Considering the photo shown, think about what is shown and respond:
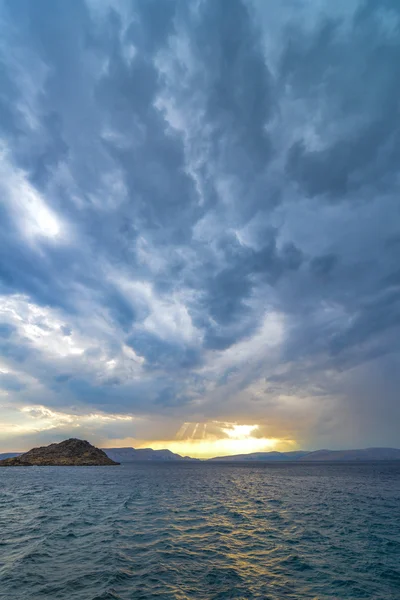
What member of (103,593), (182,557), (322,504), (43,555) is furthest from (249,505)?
(103,593)

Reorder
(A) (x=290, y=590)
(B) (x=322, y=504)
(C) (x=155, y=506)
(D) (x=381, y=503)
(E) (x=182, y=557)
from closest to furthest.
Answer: (A) (x=290, y=590)
(E) (x=182, y=557)
(C) (x=155, y=506)
(B) (x=322, y=504)
(D) (x=381, y=503)

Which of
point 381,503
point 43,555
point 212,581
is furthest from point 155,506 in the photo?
point 381,503

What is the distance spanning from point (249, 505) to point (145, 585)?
3637 centimetres

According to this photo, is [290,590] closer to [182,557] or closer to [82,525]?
[182,557]

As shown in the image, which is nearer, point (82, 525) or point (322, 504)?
point (82, 525)

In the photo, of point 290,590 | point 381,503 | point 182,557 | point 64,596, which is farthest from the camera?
point 381,503

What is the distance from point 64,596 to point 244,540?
57.6 ft

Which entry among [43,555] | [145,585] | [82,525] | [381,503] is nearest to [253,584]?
[145,585]

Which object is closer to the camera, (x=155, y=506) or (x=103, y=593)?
(x=103, y=593)

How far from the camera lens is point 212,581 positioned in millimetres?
18875

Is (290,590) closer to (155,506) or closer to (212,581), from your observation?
(212,581)

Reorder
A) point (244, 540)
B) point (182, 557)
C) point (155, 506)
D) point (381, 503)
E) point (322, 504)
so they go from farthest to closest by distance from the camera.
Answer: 1. point (381, 503)
2. point (322, 504)
3. point (155, 506)
4. point (244, 540)
5. point (182, 557)

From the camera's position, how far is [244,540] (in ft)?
93.9

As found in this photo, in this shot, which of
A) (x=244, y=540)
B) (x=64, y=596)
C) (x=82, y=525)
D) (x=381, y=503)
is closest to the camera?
(x=64, y=596)
